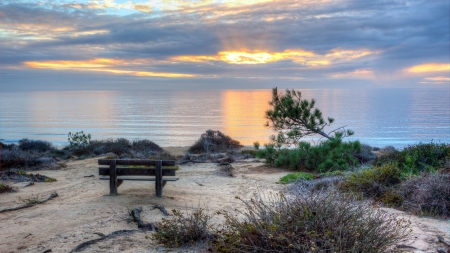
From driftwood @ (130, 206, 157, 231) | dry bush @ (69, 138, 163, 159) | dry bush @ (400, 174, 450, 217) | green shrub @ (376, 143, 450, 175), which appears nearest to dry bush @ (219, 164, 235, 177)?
green shrub @ (376, 143, 450, 175)

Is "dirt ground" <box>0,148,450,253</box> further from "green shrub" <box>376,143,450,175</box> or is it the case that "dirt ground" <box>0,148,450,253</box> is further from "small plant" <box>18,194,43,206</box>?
"green shrub" <box>376,143,450,175</box>

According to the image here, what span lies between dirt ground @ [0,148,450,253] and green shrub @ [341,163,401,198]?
1.61 m

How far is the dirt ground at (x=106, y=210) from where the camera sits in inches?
216

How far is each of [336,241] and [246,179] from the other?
804 centimetres

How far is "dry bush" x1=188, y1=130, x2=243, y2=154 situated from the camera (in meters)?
21.7

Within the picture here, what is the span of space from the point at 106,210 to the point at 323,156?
29.3 feet

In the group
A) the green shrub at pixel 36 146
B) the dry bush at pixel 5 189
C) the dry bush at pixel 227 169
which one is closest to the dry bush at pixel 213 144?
the dry bush at pixel 227 169

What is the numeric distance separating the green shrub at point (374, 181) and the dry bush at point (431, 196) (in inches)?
32.0

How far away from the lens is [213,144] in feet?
→ 72.2

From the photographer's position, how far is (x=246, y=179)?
12.1m

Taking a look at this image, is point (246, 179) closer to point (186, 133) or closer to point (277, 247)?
point (277, 247)

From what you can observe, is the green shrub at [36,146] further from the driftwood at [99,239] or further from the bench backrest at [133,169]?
the driftwood at [99,239]

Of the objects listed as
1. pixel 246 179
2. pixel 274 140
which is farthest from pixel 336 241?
pixel 274 140

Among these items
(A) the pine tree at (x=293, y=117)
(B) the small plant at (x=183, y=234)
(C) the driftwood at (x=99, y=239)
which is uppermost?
(A) the pine tree at (x=293, y=117)
